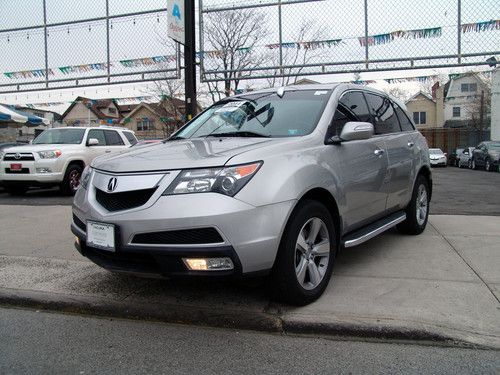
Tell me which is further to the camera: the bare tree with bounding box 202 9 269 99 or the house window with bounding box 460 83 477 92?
the house window with bounding box 460 83 477 92

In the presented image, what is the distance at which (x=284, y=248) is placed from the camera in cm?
338

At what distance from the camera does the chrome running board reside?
4223 mm

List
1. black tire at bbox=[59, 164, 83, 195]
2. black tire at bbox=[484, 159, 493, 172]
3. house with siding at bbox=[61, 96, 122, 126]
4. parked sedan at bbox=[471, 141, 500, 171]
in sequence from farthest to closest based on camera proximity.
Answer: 1. house with siding at bbox=[61, 96, 122, 126]
2. black tire at bbox=[484, 159, 493, 172]
3. parked sedan at bbox=[471, 141, 500, 171]
4. black tire at bbox=[59, 164, 83, 195]

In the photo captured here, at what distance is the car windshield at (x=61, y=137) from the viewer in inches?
460

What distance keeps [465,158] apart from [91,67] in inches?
974

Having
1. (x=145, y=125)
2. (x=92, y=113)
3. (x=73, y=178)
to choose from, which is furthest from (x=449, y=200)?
(x=92, y=113)

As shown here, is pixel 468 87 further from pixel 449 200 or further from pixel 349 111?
pixel 349 111

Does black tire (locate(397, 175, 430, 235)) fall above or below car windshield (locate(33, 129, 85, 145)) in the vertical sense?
below

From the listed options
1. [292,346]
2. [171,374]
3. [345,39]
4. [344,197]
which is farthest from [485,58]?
[171,374]

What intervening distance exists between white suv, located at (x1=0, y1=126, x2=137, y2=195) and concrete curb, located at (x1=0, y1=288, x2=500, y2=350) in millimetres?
7174

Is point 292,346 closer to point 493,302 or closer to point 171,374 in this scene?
point 171,374

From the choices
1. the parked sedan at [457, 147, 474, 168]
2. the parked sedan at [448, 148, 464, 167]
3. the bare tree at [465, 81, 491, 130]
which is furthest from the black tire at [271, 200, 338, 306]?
the bare tree at [465, 81, 491, 130]

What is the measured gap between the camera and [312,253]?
3773 millimetres

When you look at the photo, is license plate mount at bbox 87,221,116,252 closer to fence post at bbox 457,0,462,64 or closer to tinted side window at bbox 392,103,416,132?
tinted side window at bbox 392,103,416,132
